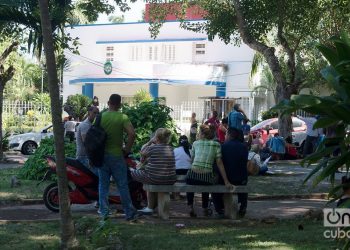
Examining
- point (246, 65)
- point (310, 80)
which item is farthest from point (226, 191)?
point (246, 65)

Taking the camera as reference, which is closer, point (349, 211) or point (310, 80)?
point (349, 211)

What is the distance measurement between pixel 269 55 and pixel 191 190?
43.9ft

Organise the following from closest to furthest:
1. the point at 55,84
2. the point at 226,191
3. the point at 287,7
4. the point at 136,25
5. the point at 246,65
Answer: the point at 55,84
the point at 226,191
the point at 287,7
the point at 246,65
the point at 136,25

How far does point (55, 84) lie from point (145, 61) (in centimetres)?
3770

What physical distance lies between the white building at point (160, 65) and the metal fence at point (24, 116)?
9490mm

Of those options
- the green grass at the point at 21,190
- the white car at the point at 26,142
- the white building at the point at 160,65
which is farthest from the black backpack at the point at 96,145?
the white building at the point at 160,65

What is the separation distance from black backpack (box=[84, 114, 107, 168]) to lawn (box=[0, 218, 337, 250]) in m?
0.86

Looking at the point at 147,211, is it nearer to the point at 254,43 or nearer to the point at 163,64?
the point at 254,43

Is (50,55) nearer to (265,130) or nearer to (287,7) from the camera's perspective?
(287,7)

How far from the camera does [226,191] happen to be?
32.1 ft

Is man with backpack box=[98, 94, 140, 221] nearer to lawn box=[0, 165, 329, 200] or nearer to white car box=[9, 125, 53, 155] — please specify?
lawn box=[0, 165, 329, 200]

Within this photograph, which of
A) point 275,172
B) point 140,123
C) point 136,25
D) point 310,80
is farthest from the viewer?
point 136,25

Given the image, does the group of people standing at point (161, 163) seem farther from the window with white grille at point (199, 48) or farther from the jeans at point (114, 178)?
the window with white grille at point (199, 48)

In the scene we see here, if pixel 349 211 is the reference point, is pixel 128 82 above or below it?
above
